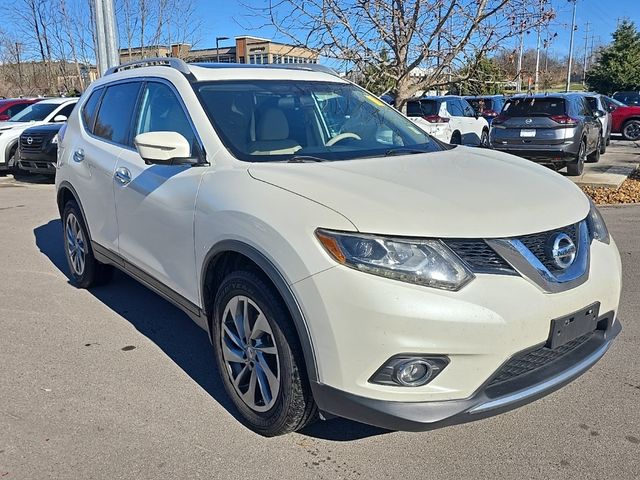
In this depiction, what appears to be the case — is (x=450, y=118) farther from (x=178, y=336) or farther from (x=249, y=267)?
(x=249, y=267)

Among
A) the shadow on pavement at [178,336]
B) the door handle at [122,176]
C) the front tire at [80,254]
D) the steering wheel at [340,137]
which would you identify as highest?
the steering wheel at [340,137]

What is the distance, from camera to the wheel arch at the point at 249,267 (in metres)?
2.49

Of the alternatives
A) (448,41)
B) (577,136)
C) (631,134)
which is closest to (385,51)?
(448,41)

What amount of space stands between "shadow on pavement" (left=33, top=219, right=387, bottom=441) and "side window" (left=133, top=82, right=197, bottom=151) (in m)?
1.40

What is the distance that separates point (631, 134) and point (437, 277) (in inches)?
832

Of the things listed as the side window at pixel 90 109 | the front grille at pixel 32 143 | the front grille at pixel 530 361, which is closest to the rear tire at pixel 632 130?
the front grille at pixel 32 143

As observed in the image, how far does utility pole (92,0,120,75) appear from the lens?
11.6 m

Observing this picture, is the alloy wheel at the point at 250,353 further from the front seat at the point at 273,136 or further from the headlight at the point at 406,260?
the front seat at the point at 273,136

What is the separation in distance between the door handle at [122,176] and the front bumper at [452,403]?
85.1 inches

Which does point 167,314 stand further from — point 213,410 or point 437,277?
point 437,277

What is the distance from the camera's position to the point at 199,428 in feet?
9.96

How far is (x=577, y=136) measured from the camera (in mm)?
11398

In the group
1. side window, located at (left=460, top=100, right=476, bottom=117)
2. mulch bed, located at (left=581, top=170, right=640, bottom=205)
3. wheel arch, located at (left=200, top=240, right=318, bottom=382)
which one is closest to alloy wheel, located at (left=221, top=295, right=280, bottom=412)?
wheel arch, located at (left=200, top=240, right=318, bottom=382)

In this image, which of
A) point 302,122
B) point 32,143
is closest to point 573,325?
point 302,122
